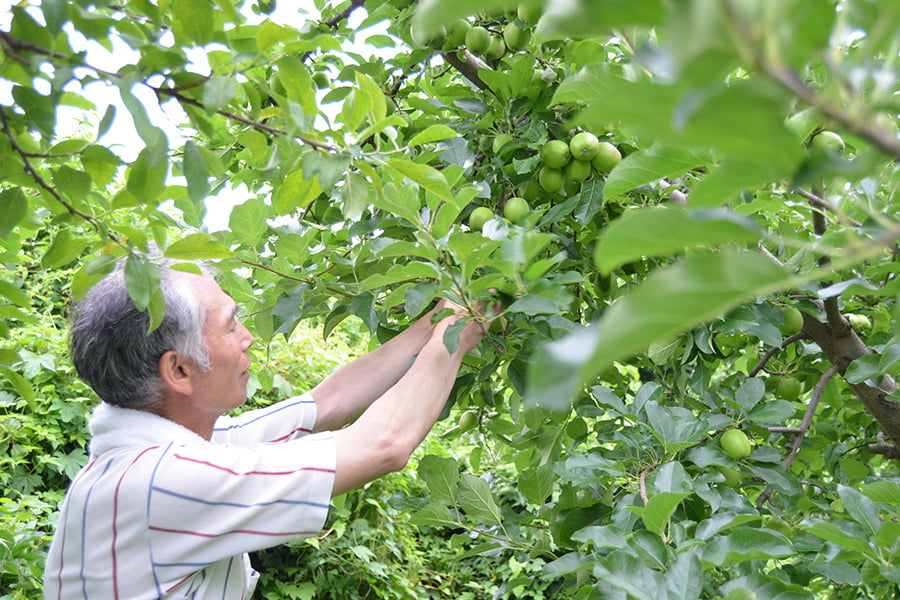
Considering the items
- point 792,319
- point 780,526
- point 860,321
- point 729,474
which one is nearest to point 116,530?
point 729,474

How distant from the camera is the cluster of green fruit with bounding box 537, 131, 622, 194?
1.36 meters

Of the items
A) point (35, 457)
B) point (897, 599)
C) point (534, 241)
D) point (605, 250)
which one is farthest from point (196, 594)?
point (35, 457)

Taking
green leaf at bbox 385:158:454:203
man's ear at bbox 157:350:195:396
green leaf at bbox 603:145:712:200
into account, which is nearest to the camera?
green leaf at bbox 603:145:712:200

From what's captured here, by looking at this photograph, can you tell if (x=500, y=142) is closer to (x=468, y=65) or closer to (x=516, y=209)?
(x=516, y=209)

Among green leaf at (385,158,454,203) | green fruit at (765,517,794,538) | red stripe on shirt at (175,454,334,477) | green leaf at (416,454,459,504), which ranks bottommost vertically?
green fruit at (765,517,794,538)

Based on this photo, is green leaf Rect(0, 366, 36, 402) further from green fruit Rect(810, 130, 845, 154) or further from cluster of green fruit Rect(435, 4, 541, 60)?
green fruit Rect(810, 130, 845, 154)

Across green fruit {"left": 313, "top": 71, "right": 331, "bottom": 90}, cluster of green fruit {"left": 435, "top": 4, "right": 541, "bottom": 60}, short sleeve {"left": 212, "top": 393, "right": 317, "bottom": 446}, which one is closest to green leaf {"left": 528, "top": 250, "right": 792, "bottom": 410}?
cluster of green fruit {"left": 435, "top": 4, "right": 541, "bottom": 60}

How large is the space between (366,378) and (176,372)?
0.44 meters

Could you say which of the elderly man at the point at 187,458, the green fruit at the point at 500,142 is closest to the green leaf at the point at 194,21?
the elderly man at the point at 187,458

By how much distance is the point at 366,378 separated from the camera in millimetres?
1858

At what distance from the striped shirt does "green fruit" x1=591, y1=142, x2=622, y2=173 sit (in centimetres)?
67

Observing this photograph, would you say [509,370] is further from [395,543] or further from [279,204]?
[395,543]

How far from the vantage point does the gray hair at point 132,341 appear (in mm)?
1547

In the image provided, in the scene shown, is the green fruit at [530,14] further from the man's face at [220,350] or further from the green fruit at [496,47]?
the man's face at [220,350]
